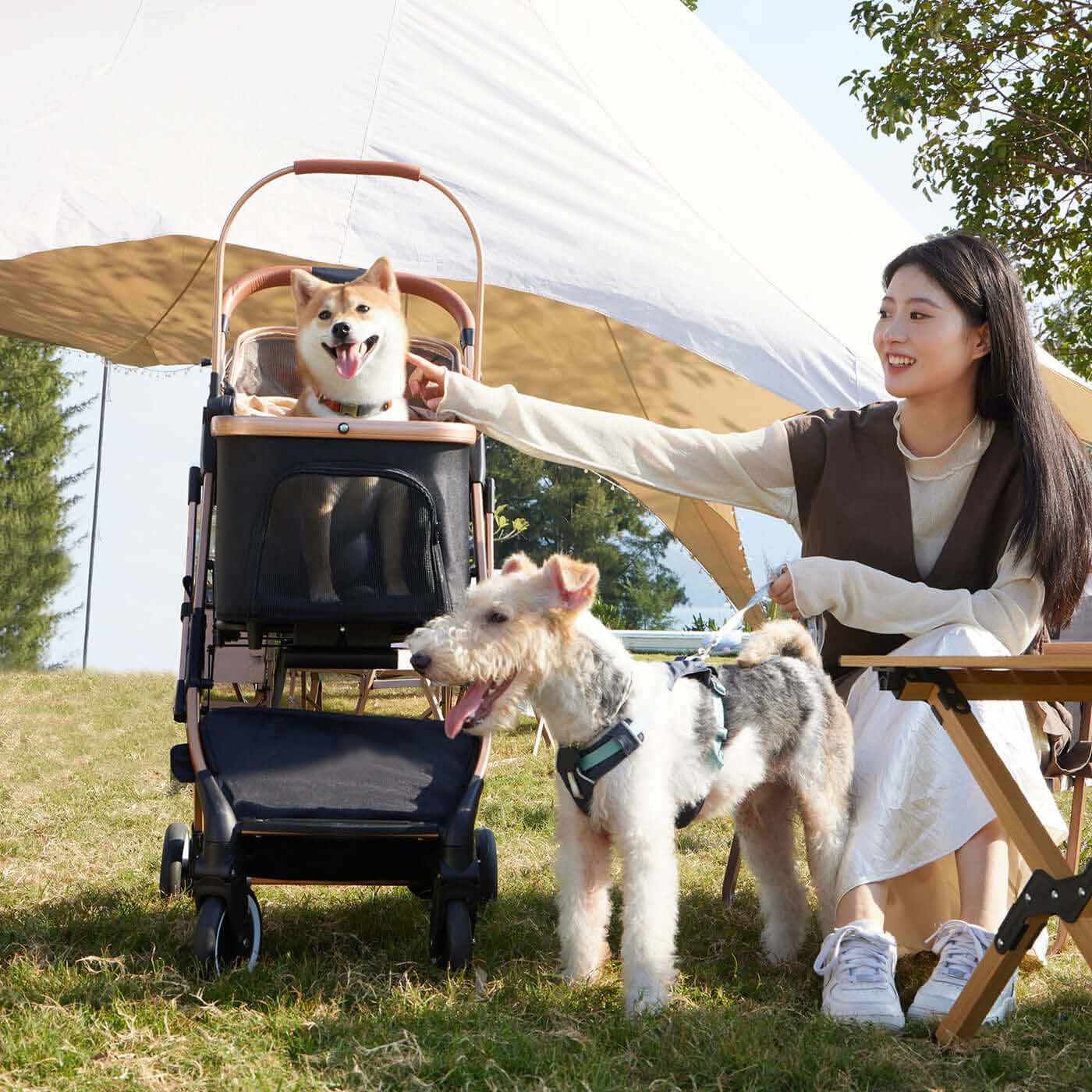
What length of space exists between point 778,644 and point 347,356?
4.35 feet

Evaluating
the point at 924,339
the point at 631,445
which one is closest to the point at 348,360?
the point at 631,445

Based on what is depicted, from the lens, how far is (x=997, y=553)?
9.02 ft

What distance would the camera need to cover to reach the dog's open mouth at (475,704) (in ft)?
7.45

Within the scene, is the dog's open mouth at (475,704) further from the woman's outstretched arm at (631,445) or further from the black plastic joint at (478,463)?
the black plastic joint at (478,463)

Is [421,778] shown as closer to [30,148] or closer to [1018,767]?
[1018,767]

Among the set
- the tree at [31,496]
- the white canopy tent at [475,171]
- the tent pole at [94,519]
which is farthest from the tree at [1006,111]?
the tree at [31,496]

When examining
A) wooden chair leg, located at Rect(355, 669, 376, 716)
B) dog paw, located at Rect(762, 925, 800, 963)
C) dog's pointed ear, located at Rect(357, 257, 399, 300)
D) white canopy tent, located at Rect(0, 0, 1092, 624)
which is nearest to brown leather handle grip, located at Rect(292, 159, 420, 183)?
dog's pointed ear, located at Rect(357, 257, 399, 300)

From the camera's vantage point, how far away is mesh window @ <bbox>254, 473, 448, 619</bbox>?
2533 millimetres

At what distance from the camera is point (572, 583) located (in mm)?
2271

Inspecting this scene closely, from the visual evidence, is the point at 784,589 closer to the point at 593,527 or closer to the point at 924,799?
the point at 924,799

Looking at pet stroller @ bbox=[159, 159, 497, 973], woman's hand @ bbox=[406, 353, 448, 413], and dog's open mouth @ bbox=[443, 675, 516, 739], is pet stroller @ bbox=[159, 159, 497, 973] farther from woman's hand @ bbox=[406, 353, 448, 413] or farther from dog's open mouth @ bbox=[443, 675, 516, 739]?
dog's open mouth @ bbox=[443, 675, 516, 739]

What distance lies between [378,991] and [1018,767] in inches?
56.6

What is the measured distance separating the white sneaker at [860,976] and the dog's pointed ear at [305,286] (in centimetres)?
208

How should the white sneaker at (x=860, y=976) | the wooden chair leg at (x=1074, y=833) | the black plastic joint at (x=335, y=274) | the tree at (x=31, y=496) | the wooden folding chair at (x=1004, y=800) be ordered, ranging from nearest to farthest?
1. the wooden folding chair at (x=1004, y=800)
2. the white sneaker at (x=860, y=976)
3. the wooden chair leg at (x=1074, y=833)
4. the black plastic joint at (x=335, y=274)
5. the tree at (x=31, y=496)
